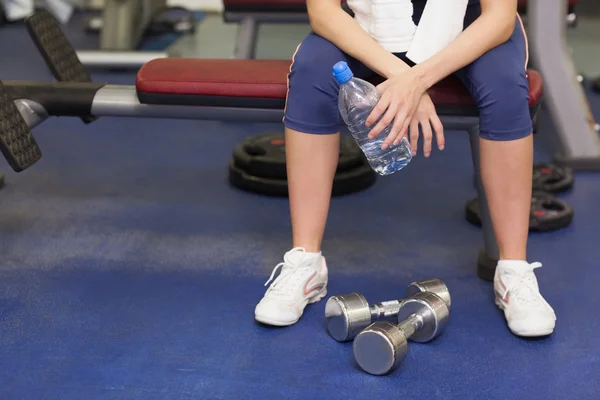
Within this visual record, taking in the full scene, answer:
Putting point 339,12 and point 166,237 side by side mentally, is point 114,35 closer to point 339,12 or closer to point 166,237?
point 166,237

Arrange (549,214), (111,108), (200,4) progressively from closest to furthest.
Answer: (111,108), (549,214), (200,4)

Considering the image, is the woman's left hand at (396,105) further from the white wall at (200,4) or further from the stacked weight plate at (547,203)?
the white wall at (200,4)

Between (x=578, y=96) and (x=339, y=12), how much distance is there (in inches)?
42.3

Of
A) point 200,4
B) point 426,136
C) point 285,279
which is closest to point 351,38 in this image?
point 426,136

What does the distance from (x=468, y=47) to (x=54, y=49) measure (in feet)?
3.34

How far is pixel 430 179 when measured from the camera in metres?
2.27

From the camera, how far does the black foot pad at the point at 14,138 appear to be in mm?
1614

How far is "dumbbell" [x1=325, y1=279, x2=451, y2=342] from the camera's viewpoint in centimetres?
141

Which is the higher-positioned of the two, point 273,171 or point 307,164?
point 307,164

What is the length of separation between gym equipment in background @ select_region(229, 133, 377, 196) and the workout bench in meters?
0.40

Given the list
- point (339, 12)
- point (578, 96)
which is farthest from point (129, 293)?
point (578, 96)

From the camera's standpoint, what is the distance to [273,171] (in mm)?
2139

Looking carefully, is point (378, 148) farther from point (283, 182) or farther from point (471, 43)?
point (283, 182)

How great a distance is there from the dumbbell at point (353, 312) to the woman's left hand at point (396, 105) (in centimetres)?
28
